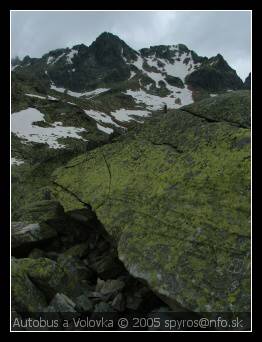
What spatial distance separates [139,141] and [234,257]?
18.7ft

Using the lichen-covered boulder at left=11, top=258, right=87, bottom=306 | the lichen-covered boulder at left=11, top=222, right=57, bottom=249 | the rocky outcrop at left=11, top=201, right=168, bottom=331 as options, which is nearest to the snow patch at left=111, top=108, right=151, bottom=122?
the lichen-covered boulder at left=11, top=222, right=57, bottom=249

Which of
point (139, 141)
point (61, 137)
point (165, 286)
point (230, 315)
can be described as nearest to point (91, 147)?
point (139, 141)

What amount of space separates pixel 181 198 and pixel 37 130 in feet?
194

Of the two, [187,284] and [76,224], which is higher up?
[76,224]

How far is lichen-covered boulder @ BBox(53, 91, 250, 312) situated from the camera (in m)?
8.13

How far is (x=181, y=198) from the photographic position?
9.91 m

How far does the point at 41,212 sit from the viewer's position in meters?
13.1

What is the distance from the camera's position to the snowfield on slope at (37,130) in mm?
60031

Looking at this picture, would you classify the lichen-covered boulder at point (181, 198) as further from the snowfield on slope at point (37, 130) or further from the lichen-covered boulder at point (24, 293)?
the snowfield on slope at point (37, 130)

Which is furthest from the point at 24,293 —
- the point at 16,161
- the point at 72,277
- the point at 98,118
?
the point at 98,118

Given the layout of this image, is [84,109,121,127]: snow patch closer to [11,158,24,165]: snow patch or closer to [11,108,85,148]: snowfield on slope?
[11,108,85,148]: snowfield on slope

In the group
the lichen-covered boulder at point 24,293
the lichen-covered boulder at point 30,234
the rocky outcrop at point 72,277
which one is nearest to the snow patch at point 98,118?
the lichen-covered boulder at point 30,234
